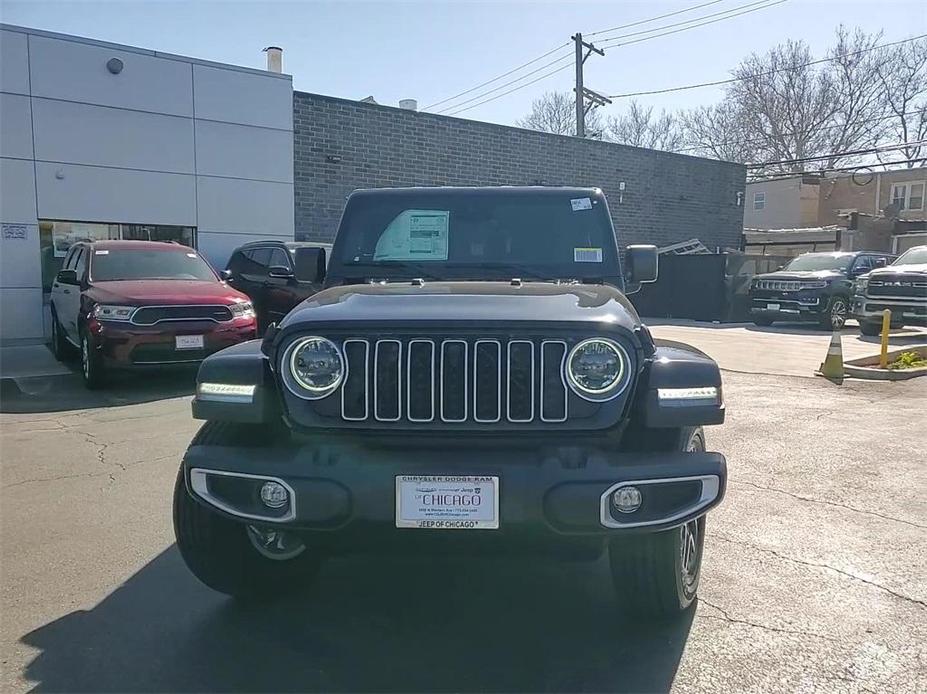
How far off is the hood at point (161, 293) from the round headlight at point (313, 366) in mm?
5905

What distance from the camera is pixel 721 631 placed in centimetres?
292

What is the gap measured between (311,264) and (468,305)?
1.78m

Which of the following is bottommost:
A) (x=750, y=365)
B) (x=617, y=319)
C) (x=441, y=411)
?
(x=750, y=365)

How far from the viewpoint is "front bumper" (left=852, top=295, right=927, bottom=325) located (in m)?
13.9

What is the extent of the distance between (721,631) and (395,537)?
1406 millimetres

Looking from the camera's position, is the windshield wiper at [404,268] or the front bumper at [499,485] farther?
the windshield wiper at [404,268]

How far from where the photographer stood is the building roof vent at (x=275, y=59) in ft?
50.4

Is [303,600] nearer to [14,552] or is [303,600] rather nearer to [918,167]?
[14,552]

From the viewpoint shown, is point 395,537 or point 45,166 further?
point 45,166

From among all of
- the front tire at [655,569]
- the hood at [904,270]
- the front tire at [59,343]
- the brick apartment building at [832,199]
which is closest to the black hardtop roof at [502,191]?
the front tire at [655,569]

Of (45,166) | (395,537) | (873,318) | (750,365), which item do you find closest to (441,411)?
(395,537)

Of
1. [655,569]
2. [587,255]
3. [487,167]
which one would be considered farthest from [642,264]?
[487,167]

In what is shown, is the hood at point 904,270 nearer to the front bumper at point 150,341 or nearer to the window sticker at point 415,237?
the front bumper at point 150,341

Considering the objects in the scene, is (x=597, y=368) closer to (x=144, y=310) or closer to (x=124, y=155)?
(x=144, y=310)
